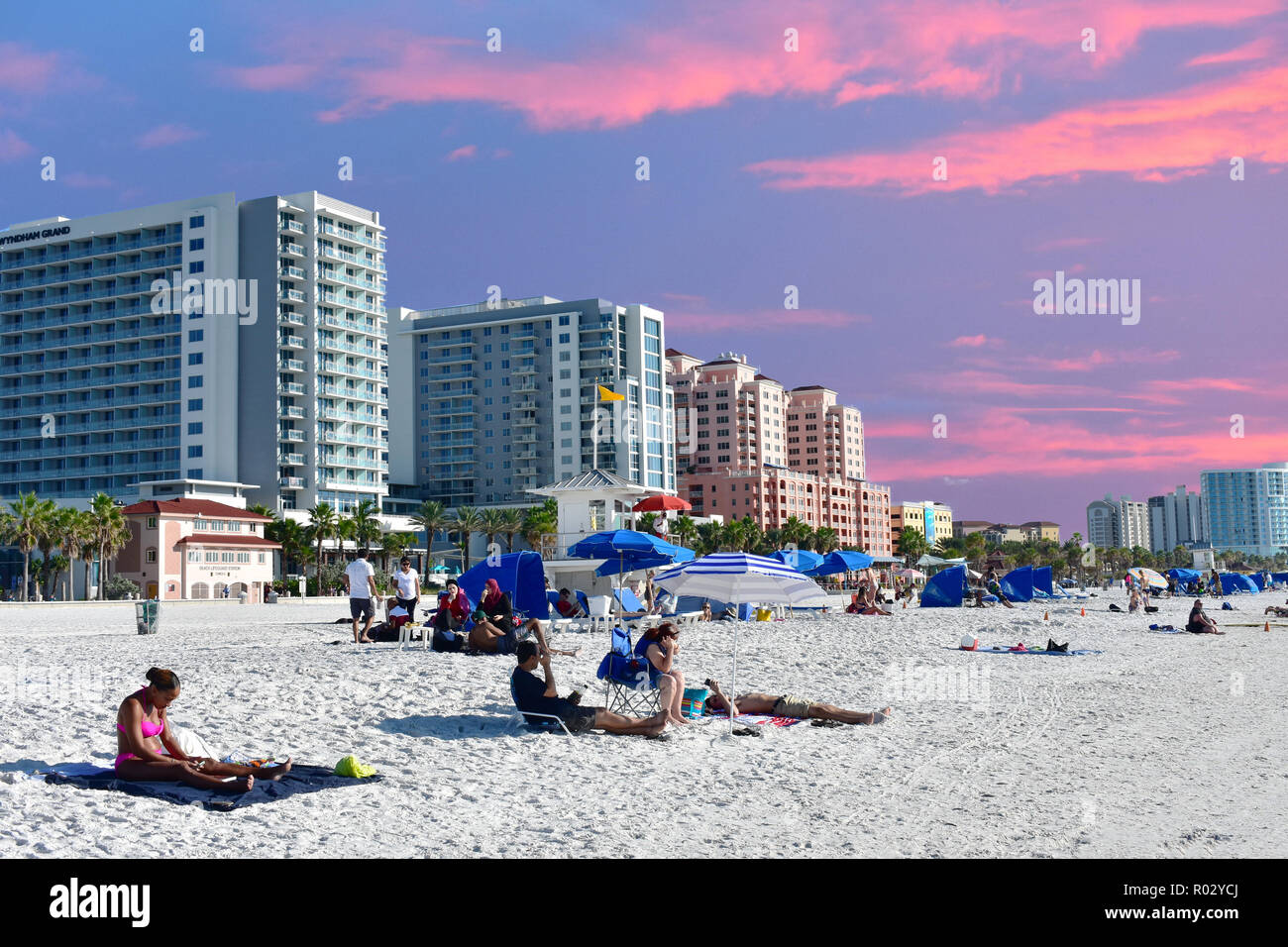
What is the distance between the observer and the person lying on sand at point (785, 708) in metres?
11.4

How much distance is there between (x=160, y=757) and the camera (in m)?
7.57

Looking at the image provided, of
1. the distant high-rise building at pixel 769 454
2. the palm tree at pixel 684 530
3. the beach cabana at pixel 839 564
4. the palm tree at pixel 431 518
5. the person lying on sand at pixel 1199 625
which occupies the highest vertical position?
the distant high-rise building at pixel 769 454

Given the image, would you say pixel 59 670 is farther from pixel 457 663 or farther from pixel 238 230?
pixel 238 230

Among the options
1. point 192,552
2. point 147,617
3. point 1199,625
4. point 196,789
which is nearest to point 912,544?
point 192,552

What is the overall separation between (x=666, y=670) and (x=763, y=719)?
1.30 meters

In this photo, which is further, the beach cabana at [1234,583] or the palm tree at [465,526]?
the palm tree at [465,526]

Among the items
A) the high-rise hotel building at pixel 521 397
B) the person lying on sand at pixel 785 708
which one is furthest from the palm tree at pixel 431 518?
the person lying on sand at pixel 785 708

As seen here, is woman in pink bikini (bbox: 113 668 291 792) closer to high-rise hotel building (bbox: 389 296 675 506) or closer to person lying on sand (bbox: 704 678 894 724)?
person lying on sand (bbox: 704 678 894 724)

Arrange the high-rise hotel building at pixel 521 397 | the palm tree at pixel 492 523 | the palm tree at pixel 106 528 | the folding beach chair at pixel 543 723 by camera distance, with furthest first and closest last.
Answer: the high-rise hotel building at pixel 521 397
the palm tree at pixel 492 523
the palm tree at pixel 106 528
the folding beach chair at pixel 543 723

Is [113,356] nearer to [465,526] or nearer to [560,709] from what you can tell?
[465,526]

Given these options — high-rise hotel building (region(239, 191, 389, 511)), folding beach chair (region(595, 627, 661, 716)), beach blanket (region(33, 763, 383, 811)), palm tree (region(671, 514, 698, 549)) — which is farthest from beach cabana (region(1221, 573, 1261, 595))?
beach blanket (region(33, 763, 383, 811))

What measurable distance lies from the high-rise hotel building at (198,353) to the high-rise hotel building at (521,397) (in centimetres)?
2328

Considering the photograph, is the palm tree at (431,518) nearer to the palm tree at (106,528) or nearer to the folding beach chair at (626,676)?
the palm tree at (106,528)

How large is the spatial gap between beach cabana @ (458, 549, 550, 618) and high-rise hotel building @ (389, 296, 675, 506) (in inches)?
3720
